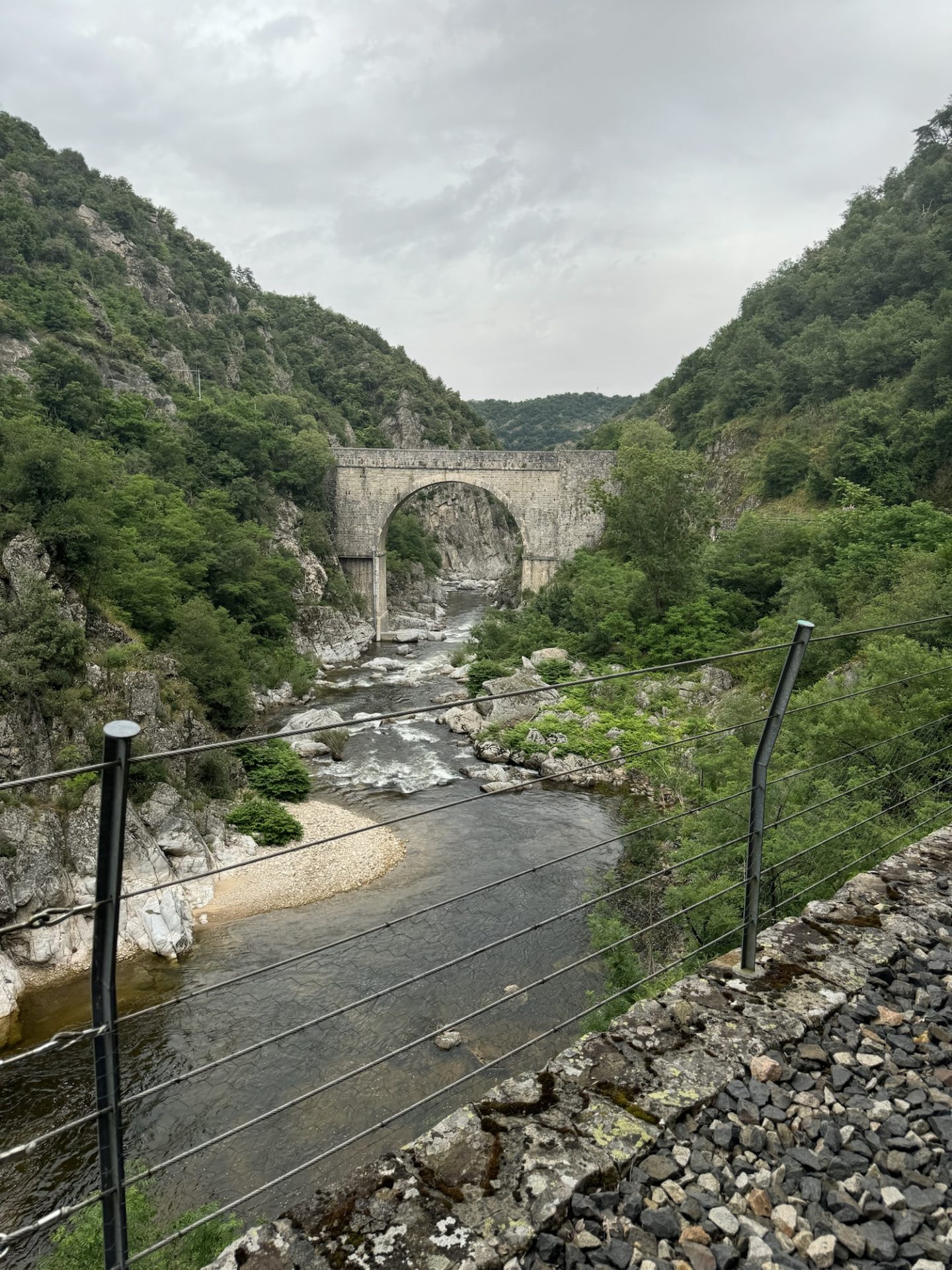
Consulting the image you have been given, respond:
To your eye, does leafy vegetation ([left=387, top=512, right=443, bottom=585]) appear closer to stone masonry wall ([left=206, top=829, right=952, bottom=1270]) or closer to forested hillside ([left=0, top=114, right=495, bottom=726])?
forested hillside ([left=0, top=114, right=495, bottom=726])

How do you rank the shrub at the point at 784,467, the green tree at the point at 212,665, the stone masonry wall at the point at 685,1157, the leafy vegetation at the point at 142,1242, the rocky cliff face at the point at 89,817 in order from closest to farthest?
the stone masonry wall at the point at 685,1157 → the leafy vegetation at the point at 142,1242 → the rocky cliff face at the point at 89,817 → the green tree at the point at 212,665 → the shrub at the point at 784,467

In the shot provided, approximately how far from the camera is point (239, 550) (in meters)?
21.3

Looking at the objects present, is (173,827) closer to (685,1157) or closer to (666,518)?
(685,1157)

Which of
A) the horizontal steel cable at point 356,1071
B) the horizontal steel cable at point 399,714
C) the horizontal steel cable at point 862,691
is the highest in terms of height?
the horizontal steel cable at point 399,714

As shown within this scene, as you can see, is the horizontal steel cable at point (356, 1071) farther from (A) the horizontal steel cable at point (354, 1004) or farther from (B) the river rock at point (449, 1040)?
(B) the river rock at point (449, 1040)

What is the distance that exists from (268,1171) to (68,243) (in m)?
40.6

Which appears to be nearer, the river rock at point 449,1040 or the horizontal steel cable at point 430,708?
the horizontal steel cable at point 430,708

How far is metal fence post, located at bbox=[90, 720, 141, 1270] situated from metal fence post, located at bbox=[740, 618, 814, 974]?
74.8 inches

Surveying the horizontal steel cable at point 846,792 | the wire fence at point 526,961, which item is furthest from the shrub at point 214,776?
the horizontal steel cable at point 846,792

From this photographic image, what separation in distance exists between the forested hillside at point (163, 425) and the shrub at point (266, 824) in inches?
128

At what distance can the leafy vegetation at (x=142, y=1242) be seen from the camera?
181 inches

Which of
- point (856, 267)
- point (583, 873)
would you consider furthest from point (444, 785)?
point (856, 267)

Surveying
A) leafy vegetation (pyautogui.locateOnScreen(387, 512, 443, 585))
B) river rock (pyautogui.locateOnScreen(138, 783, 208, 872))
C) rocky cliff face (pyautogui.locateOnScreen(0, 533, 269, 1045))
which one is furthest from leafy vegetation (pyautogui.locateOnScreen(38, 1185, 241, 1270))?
leafy vegetation (pyautogui.locateOnScreen(387, 512, 443, 585))

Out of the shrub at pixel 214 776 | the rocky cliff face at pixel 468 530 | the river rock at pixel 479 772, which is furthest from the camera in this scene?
the rocky cliff face at pixel 468 530
